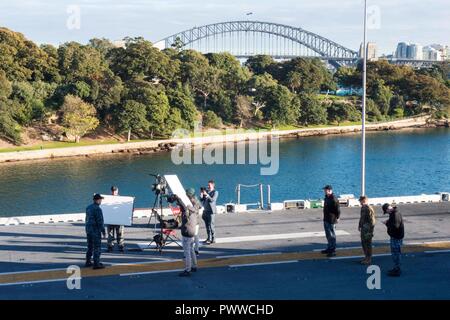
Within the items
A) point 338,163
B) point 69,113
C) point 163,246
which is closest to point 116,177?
point 69,113

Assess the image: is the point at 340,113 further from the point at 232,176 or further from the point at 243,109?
the point at 232,176

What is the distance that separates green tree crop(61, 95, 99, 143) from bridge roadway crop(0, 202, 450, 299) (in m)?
49.5

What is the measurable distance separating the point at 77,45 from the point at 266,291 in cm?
7513

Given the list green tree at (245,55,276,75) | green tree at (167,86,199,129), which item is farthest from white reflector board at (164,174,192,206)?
green tree at (245,55,276,75)

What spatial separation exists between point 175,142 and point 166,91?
7.47 meters

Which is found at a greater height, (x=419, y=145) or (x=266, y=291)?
(x=419, y=145)

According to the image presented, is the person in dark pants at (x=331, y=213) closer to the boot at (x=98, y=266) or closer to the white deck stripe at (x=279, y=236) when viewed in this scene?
the white deck stripe at (x=279, y=236)

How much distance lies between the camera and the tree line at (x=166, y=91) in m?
67.9

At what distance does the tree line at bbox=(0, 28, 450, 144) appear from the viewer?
67.9 m

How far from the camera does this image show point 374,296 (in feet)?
37.4

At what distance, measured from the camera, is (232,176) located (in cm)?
5366

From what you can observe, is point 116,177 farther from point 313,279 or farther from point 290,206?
point 313,279
